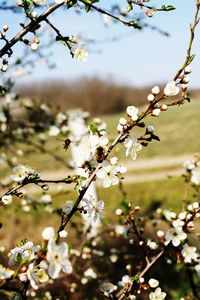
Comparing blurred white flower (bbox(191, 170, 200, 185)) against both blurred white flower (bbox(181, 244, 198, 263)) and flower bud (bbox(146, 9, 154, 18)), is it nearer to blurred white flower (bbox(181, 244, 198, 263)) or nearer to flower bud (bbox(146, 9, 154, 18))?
blurred white flower (bbox(181, 244, 198, 263))

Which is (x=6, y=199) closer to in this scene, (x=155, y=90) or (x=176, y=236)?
(x=155, y=90)

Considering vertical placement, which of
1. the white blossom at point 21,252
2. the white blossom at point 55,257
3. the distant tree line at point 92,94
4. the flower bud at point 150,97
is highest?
the distant tree line at point 92,94

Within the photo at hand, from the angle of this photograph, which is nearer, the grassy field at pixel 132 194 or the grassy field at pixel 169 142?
the grassy field at pixel 132 194

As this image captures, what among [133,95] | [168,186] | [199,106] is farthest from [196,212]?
[133,95]

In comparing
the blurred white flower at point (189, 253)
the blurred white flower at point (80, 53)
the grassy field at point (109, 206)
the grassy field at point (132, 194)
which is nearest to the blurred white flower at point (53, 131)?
the grassy field at point (132, 194)

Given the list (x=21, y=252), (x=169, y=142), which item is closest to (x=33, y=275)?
(x=21, y=252)

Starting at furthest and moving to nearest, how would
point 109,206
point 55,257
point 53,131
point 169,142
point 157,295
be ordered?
1. point 169,142
2. point 109,206
3. point 53,131
4. point 157,295
5. point 55,257

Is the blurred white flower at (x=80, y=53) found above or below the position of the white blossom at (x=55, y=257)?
above

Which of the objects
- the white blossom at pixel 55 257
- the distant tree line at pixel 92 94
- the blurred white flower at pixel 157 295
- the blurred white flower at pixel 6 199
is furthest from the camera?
the distant tree line at pixel 92 94

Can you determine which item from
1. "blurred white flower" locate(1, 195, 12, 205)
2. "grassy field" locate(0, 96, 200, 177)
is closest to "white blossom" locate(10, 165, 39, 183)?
"blurred white flower" locate(1, 195, 12, 205)

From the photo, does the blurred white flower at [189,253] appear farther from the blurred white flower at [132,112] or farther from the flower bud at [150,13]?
the flower bud at [150,13]

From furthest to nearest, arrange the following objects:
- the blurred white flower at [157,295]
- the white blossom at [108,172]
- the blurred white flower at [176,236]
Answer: the blurred white flower at [176,236]
the blurred white flower at [157,295]
the white blossom at [108,172]

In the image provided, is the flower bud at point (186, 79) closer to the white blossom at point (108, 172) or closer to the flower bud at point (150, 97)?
the flower bud at point (150, 97)

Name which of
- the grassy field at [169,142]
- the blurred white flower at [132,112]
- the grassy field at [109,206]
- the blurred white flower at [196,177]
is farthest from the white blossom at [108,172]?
the grassy field at [169,142]
